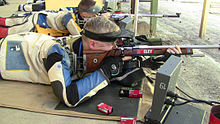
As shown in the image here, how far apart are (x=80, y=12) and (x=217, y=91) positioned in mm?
2541

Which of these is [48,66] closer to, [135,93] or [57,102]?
[57,102]

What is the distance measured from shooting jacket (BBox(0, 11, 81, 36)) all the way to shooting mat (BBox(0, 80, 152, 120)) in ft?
4.52

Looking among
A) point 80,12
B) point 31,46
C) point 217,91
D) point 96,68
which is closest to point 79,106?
point 96,68

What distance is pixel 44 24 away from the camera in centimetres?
354

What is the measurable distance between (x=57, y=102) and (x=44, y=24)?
6.65 feet

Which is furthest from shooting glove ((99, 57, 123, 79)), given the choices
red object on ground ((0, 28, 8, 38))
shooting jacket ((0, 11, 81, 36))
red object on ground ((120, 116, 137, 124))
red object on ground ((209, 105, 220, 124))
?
red object on ground ((0, 28, 8, 38))

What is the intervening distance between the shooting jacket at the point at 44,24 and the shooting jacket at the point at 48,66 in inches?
48.6

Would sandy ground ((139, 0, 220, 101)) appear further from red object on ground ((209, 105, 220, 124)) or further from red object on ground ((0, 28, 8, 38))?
red object on ground ((0, 28, 8, 38))

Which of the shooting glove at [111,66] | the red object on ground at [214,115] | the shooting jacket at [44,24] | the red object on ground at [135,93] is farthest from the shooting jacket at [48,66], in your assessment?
the shooting jacket at [44,24]

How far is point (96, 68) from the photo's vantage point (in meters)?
Result: 2.07

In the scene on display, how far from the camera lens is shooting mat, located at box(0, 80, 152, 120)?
1752mm

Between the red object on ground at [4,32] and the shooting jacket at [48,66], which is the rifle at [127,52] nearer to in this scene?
the shooting jacket at [48,66]

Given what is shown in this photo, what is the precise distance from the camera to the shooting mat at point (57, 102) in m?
1.75

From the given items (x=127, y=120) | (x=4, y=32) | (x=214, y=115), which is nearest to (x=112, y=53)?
(x=127, y=120)
